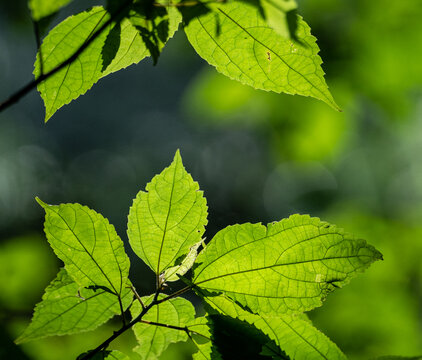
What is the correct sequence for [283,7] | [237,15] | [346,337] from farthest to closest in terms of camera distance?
[346,337], [237,15], [283,7]

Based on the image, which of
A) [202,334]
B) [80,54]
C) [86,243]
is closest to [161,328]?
[202,334]

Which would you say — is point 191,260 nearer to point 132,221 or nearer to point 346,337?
point 132,221

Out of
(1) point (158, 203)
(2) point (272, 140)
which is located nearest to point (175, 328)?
(1) point (158, 203)

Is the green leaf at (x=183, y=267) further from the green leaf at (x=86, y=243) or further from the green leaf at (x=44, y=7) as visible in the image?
the green leaf at (x=44, y=7)

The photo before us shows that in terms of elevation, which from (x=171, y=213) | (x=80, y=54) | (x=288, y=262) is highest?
(x=80, y=54)

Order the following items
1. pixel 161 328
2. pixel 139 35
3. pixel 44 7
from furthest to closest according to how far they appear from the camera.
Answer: pixel 161 328
pixel 139 35
pixel 44 7

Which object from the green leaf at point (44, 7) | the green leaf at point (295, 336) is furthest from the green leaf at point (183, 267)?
the green leaf at point (44, 7)

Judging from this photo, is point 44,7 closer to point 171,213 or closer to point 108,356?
point 171,213
